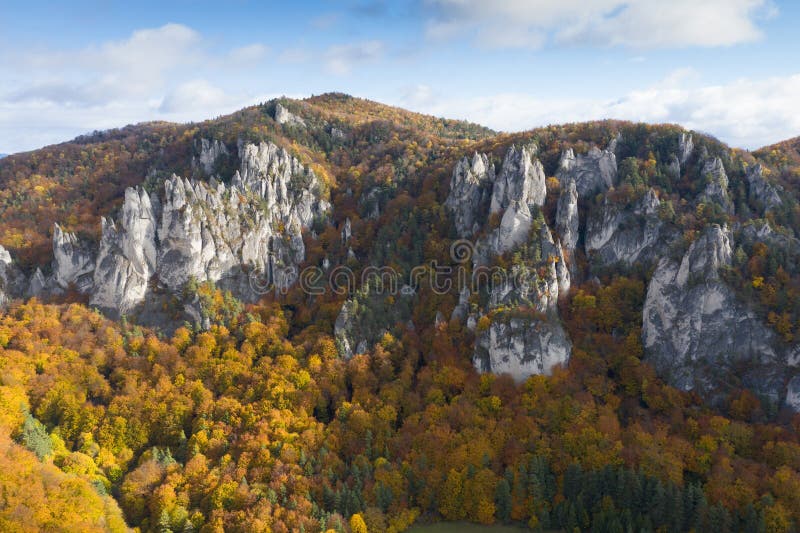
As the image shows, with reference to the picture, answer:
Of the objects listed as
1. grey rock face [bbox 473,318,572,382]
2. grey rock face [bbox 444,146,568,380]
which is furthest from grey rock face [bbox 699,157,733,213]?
grey rock face [bbox 473,318,572,382]

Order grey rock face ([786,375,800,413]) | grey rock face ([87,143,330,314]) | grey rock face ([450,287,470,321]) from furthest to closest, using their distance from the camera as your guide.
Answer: grey rock face ([87,143,330,314]) → grey rock face ([450,287,470,321]) → grey rock face ([786,375,800,413])

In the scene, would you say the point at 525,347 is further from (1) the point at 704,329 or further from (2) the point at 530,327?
(1) the point at 704,329

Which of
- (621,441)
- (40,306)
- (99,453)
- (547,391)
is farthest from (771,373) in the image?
(40,306)

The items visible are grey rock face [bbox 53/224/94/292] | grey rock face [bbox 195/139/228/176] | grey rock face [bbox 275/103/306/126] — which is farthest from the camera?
grey rock face [bbox 275/103/306/126]

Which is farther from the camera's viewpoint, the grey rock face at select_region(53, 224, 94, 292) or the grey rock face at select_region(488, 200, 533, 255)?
the grey rock face at select_region(53, 224, 94, 292)

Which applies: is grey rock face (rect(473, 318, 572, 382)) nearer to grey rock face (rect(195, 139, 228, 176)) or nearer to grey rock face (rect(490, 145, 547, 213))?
grey rock face (rect(490, 145, 547, 213))

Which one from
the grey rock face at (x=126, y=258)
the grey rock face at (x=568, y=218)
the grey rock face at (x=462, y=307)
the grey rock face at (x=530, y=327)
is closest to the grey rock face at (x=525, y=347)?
the grey rock face at (x=530, y=327)
